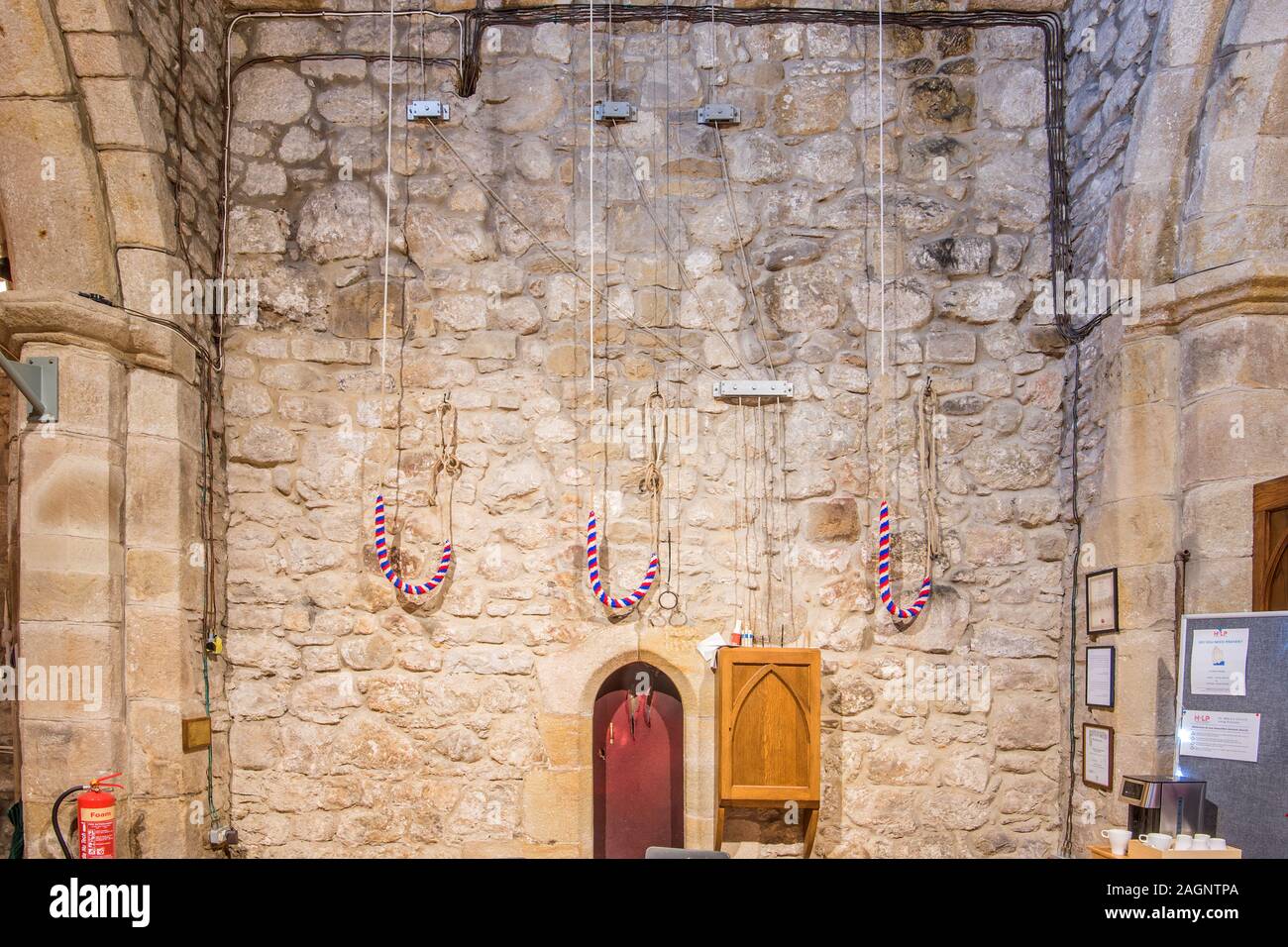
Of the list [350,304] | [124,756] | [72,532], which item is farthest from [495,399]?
[124,756]

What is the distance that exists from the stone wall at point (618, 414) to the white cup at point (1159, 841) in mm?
1283

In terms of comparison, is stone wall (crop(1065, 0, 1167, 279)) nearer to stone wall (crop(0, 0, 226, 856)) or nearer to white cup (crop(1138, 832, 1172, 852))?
white cup (crop(1138, 832, 1172, 852))

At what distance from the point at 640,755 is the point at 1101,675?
1.86 m

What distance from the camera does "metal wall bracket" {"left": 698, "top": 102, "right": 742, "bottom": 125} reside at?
4418 mm

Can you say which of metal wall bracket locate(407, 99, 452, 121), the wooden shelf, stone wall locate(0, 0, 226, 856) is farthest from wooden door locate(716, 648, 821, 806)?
metal wall bracket locate(407, 99, 452, 121)

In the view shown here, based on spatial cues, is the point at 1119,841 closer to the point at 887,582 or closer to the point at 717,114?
the point at 887,582

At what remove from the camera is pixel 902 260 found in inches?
175

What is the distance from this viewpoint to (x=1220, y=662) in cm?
305

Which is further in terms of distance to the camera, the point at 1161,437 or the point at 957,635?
the point at 957,635

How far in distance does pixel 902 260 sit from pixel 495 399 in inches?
73.9

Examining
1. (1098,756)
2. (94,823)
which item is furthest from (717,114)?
(94,823)
